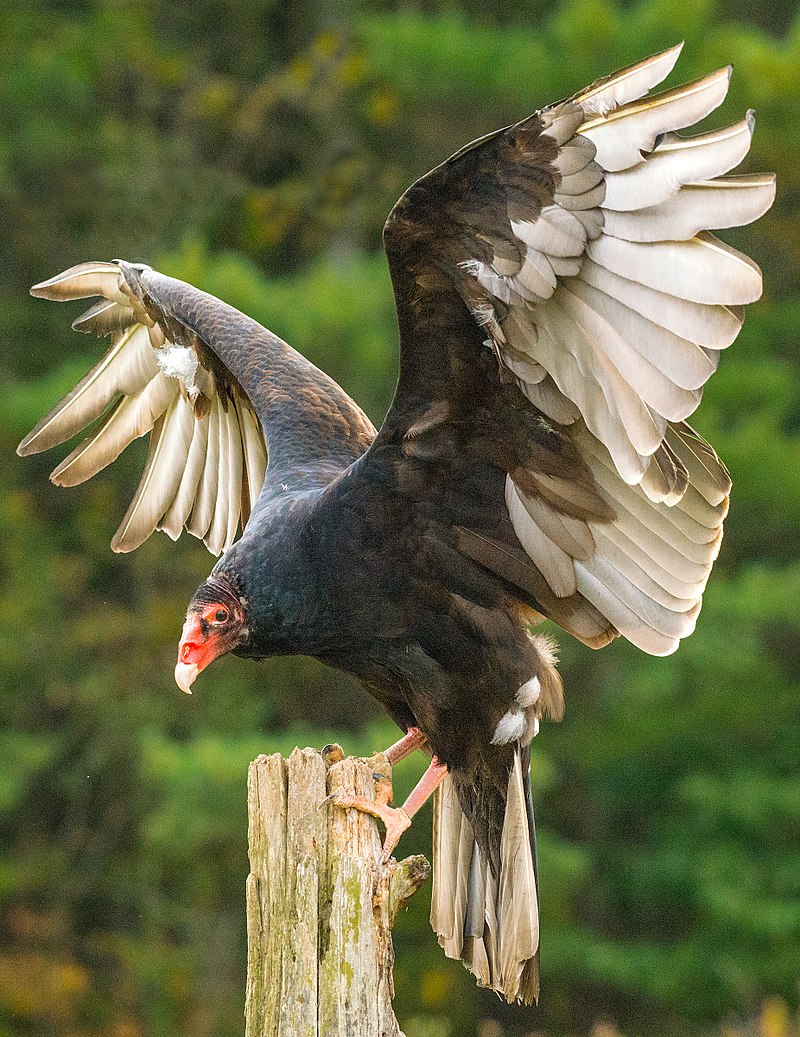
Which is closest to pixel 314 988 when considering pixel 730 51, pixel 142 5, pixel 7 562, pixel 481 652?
pixel 481 652

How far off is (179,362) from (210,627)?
1261 mm

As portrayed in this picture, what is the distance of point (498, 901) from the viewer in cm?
360

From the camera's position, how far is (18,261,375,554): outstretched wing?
4.25 metres

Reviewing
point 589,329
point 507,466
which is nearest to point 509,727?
point 507,466

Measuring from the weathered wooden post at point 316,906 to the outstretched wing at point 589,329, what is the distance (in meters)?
0.70

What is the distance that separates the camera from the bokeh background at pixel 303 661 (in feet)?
29.4

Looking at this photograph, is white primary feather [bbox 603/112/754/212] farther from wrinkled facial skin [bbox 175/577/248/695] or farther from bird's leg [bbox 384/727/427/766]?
bird's leg [bbox 384/727/427/766]

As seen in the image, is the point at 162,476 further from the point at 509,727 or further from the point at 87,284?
the point at 509,727

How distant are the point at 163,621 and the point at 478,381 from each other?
280 inches

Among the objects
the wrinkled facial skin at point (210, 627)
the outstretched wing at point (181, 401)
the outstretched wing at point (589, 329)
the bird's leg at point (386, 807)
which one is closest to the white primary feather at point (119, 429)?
the outstretched wing at point (181, 401)

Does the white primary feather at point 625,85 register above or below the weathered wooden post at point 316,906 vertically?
above

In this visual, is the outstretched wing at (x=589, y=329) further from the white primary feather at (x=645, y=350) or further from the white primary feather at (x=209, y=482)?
the white primary feather at (x=209, y=482)

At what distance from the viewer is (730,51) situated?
8938 mm

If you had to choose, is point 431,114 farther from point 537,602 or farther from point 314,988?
point 314,988
